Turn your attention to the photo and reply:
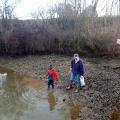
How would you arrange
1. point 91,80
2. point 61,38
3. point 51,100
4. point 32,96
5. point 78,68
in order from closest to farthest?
point 51,100 < point 32,96 < point 78,68 < point 91,80 < point 61,38

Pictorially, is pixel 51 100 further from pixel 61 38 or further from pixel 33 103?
pixel 61 38

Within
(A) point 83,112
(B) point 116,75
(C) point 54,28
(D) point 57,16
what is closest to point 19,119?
(A) point 83,112

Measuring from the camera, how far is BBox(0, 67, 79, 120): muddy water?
1145cm

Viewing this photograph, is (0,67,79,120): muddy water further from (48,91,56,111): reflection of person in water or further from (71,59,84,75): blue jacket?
(71,59,84,75): blue jacket

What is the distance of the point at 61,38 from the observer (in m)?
30.2

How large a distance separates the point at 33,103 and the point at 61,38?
1779cm

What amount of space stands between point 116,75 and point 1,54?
14471 mm

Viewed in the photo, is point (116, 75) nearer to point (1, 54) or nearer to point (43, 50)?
point (43, 50)

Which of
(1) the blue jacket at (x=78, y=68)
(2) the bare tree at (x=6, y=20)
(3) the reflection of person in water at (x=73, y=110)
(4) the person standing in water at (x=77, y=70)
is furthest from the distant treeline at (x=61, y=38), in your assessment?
(3) the reflection of person in water at (x=73, y=110)

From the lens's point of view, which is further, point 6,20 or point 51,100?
point 6,20

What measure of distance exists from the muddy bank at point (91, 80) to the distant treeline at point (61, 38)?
6.46 ft

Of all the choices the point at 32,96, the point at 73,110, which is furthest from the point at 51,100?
the point at 73,110

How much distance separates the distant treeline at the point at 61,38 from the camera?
1149 inches

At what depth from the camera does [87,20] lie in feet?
105
